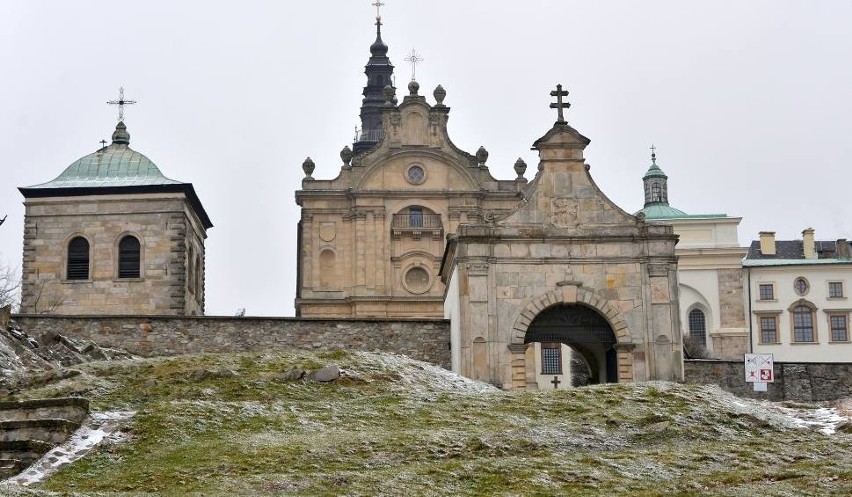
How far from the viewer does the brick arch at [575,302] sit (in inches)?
1671

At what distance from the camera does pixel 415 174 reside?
70.7 m

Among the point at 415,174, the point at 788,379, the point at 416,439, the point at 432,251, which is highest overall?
the point at 415,174

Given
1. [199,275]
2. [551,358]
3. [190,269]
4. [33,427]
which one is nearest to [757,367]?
[33,427]

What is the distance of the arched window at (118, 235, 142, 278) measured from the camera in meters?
58.4

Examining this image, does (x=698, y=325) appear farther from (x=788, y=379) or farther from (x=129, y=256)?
(x=788, y=379)

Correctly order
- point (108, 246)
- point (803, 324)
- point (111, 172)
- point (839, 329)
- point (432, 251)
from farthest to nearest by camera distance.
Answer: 1. point (839, 329)
2. point (803, 324)
3. point (432, 251)
4. point (111, 172)
5. point (108, 246)

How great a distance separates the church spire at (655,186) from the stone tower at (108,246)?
43078 mm

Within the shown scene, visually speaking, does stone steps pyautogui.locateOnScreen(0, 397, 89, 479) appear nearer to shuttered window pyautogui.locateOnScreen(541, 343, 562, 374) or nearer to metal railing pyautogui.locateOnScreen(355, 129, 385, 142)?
shuttered window pyautogui.locateOnScreen(541, 343, 562, 374)

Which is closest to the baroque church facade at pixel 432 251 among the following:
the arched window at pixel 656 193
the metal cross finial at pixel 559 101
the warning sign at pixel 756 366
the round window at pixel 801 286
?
the metal cross finial at pixel 559 101

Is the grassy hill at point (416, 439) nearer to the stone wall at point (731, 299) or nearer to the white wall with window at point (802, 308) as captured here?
the stone wall at point (731, 299)

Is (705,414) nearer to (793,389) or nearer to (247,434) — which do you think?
(247,434)

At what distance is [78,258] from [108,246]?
1402 mm

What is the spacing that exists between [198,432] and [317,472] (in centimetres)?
393

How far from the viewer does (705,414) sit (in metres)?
27.2
